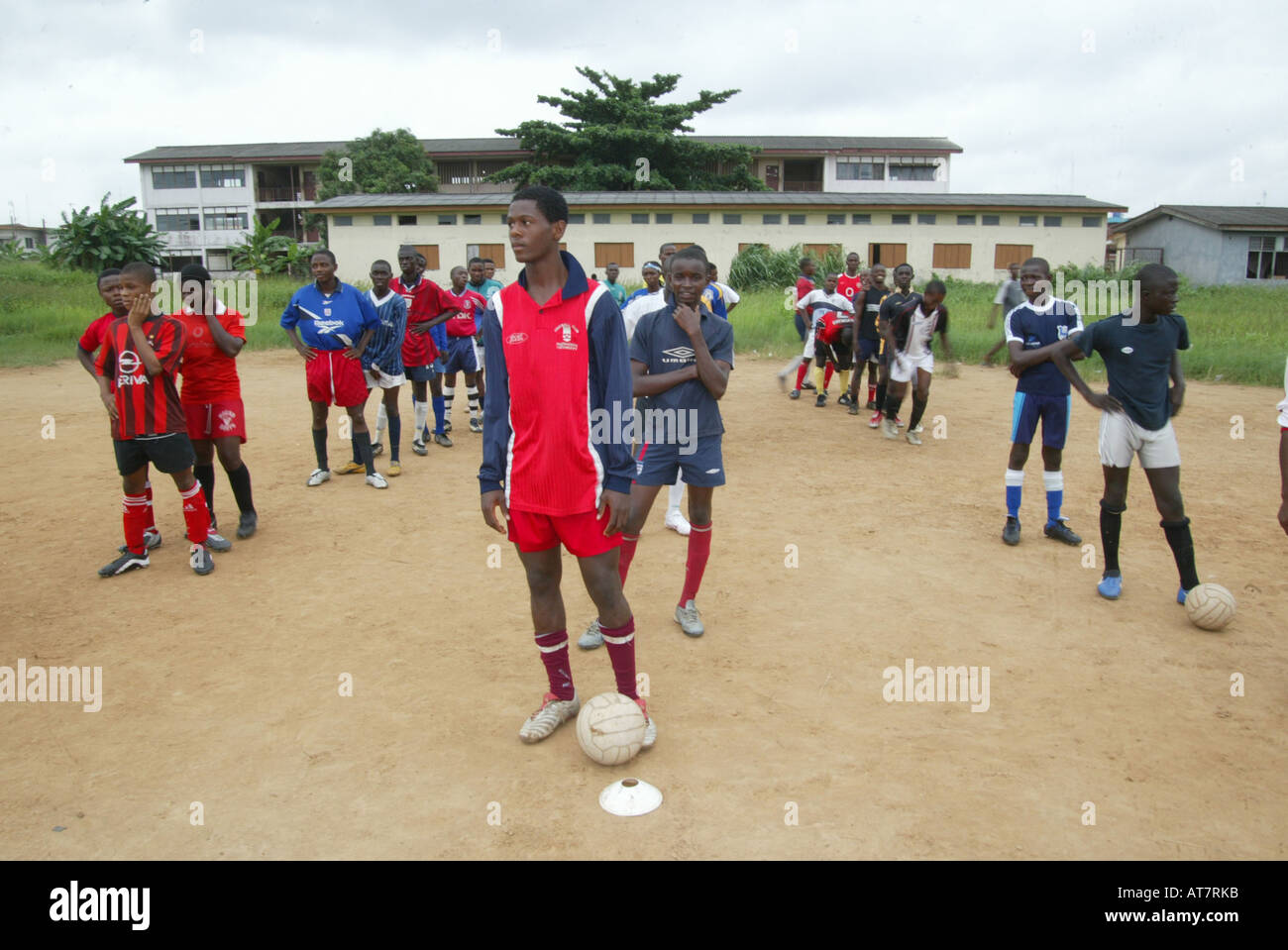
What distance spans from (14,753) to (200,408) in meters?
3.33

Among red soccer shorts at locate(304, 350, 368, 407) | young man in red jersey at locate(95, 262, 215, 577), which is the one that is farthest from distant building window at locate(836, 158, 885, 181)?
young man in red jersey at locate(95, 262, 215, 577)

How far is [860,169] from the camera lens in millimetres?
48438

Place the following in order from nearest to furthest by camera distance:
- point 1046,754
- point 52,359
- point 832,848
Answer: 1. point 832,848
2. point 1046,754
3. point 52,359

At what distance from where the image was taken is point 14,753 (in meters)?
3.84

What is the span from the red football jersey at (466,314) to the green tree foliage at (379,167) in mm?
34948

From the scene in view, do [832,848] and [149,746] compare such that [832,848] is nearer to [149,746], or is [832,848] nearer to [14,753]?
[149,746]

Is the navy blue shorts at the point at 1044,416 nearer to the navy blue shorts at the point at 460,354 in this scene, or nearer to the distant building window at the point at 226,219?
the navy blue shorts at the point at 460,354

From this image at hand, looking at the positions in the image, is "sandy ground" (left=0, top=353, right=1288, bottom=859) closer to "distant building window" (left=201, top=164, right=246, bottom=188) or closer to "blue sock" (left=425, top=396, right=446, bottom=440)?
"blue sock" (left=425, top=396, right=446, bottom=440)

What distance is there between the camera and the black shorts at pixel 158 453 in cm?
593

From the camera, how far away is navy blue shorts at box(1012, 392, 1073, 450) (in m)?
6.66

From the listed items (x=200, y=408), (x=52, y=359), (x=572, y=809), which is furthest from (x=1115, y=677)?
(x=52, y=359)

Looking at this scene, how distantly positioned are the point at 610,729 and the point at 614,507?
36.4 inches

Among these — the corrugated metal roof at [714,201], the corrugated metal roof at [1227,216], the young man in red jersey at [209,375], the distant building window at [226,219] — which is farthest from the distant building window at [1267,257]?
the distant building window at [226,219]

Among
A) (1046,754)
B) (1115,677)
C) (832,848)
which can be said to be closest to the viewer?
(832,848)
